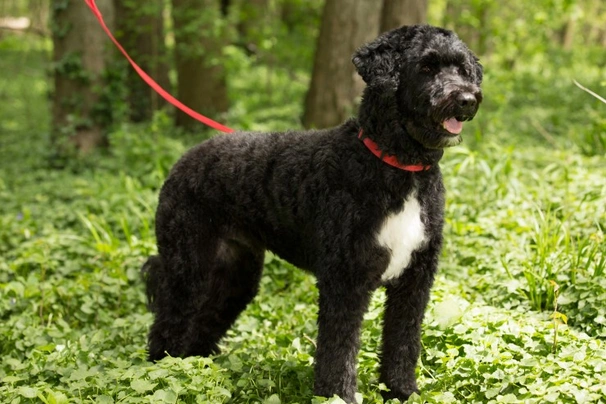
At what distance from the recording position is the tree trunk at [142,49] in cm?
1089

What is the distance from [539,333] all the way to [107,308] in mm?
3220

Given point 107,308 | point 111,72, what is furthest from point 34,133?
point 107,308

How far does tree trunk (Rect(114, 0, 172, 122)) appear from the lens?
10.9 metres

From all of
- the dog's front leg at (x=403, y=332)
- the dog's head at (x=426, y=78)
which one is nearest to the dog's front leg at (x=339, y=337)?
the dog's front leg at (x=403, y=332)

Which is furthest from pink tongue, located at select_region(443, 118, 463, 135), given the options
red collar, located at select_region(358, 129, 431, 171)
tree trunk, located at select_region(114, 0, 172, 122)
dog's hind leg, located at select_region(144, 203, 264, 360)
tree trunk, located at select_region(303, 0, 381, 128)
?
tree trunk, located at select_region(114, 0, 172, 122)

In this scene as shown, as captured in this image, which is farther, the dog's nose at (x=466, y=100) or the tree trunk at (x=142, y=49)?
the tree trunk at (x=142, y=49)

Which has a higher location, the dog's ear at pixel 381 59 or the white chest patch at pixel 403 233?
the dog's ear at pixel 381 59

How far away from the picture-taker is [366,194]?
3396 mm

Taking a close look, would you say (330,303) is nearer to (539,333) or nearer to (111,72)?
(539,333)

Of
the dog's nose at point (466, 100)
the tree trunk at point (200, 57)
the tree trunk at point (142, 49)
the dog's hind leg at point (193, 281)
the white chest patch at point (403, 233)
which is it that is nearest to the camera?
the dog's nose at point (466, 100)

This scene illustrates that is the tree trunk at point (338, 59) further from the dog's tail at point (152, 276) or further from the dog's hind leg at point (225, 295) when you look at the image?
the dog's tail at point (152, 276)

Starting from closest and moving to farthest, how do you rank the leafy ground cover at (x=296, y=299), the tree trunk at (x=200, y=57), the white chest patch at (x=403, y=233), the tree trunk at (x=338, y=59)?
the white chest patch at (x=403, y=233) → the leafy ground cover at (x=296, y=299) → the tree trunk at (x=338, y=59) → the tree trunk at (x=200, y=57)

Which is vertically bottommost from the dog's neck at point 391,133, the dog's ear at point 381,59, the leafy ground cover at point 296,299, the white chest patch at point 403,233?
the leafy ground cover at point 296,299

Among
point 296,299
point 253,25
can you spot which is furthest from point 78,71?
point 253,25
